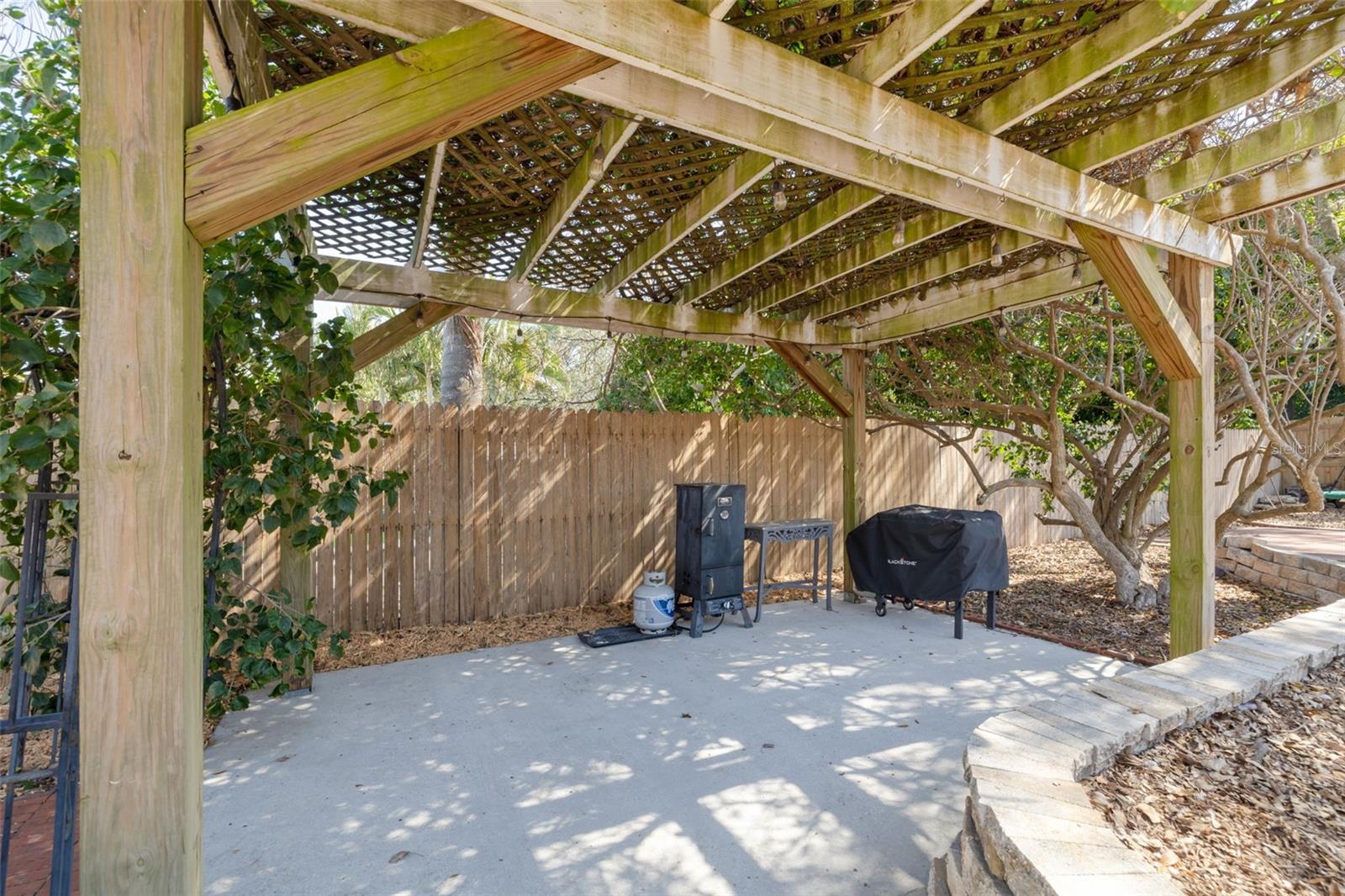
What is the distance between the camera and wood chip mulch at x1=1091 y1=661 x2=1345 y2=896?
59.6 inches

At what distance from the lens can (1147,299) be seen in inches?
121

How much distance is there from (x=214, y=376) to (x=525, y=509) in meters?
2.70

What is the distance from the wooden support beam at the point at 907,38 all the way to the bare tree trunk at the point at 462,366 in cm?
583

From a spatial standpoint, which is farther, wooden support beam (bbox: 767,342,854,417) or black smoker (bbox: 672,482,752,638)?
wooden support beam (bbox: 767,342,854,417)

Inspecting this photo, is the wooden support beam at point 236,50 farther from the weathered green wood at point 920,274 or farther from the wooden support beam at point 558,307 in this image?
the weathered green wood at point 920,274

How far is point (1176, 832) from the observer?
165 cm

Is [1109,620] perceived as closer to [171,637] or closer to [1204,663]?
[1204,663]

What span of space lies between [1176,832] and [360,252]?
4.31 meters

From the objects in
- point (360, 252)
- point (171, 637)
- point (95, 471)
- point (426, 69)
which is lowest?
point (171, 637)

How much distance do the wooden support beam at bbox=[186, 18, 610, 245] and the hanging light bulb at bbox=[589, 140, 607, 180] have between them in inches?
37.7

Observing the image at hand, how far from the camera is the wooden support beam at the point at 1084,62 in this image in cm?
188

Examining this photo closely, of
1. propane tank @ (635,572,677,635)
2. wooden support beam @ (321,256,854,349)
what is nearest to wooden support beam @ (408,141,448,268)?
wooden support beam @ (321,256,854,349)

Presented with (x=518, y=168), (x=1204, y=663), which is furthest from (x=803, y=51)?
(x=1204, y=663)

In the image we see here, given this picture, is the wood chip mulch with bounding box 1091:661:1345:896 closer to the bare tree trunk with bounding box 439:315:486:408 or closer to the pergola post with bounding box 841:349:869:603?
the pergola post with bounding box 841:349:869:603
